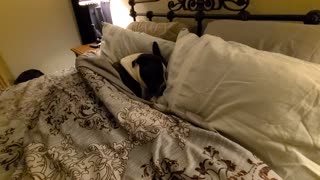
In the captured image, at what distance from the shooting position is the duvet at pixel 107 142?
58cm

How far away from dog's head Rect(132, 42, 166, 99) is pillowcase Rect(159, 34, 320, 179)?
224 mm

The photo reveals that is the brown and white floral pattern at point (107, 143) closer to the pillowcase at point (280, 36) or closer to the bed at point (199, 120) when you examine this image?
the bed at point (199, 120)

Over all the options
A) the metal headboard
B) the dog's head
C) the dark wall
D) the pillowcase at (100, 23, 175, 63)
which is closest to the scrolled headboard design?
the metal headboard

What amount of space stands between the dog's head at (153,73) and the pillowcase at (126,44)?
0.26ft

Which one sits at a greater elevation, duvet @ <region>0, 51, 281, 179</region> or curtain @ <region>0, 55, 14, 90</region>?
duvet @ <region>0, 51, 281, 179</region>

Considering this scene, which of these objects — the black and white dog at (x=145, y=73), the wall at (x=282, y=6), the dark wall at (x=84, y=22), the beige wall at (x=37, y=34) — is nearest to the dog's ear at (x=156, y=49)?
the black and white dog at (x=145, y=73)

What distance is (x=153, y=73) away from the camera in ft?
3.25

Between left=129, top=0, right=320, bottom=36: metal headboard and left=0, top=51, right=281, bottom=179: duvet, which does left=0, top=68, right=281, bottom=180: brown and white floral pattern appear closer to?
left=0, top=51, right=281, bottom=179: duvet

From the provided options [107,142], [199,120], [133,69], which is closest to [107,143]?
[107,142]

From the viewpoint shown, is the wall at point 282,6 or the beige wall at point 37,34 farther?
the beige wall at point 37,34

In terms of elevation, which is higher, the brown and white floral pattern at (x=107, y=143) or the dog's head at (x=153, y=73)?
the dog's head at (x=153, y=73)

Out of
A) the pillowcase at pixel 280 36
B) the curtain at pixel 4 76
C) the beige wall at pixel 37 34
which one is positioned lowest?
the curtain at pixel 4 76

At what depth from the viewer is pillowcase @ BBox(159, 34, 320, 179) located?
549 millimetres

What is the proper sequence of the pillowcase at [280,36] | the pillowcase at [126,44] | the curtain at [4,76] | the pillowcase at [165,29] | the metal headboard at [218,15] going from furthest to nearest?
1. the curtain at [4,76]
2. the pillowcase at [165,29]
3. the pillowcase at [126,44]
4. the metal headboard at [218,15]
5. the pillowcase at [280,36]
